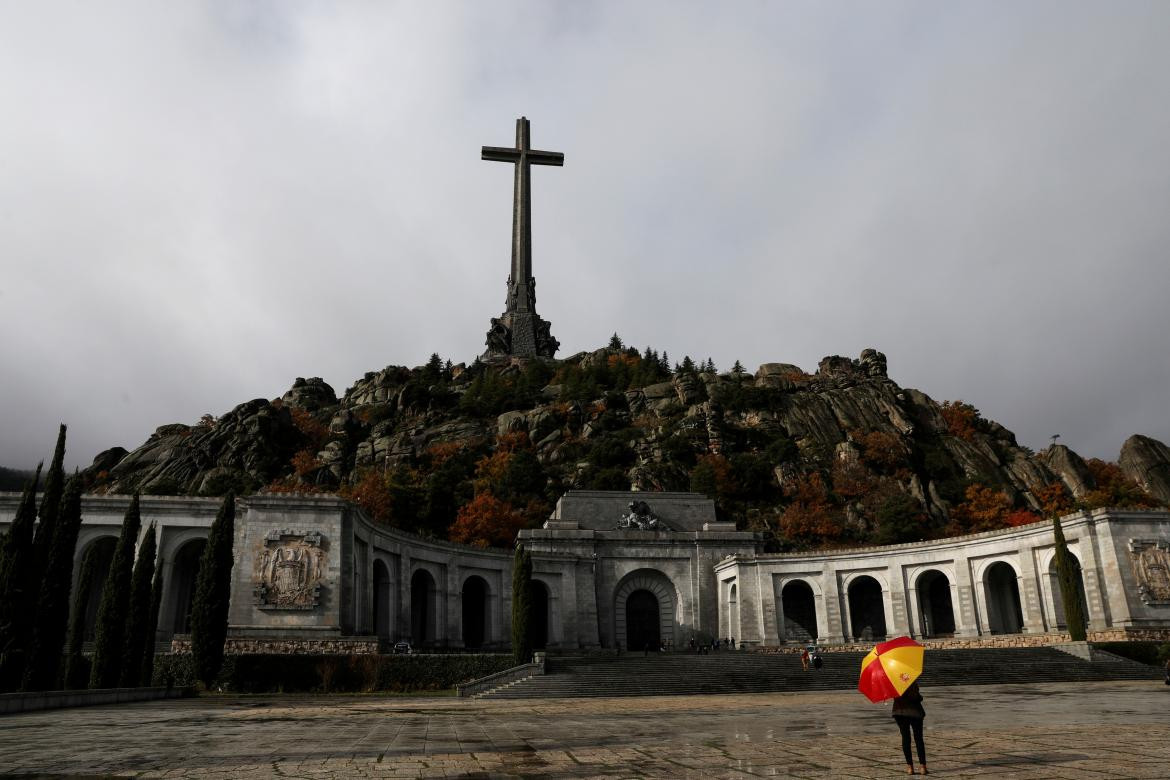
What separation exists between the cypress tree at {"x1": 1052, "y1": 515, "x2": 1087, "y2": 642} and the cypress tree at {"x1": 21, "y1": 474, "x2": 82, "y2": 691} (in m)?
33.9

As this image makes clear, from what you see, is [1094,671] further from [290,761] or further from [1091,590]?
[290,761]

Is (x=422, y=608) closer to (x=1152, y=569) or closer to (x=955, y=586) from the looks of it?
(x=955, y=586)

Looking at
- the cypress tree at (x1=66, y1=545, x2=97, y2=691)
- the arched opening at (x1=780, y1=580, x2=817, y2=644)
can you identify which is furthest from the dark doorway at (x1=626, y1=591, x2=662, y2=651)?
the cypress tree at (x1=66, y1=545, x2=97, y2=691)

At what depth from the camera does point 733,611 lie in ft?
147

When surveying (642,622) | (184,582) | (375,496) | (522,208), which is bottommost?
(642,622)

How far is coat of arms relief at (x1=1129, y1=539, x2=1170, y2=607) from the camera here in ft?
109

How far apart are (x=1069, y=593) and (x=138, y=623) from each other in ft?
110

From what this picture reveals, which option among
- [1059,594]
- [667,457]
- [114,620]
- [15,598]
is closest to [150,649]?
[114,620]

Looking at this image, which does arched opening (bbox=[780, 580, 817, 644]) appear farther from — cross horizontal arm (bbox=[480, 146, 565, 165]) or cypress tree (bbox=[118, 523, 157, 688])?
cross horizontal arm (bbox=[480, 146, 565, 165])

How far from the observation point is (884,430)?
79.9m

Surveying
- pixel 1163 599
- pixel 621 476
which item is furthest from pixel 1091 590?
pixel 621 476

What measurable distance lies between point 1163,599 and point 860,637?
14.7m

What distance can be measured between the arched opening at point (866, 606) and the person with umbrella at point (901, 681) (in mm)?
38477

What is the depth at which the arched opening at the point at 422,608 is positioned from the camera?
41.6 metres
